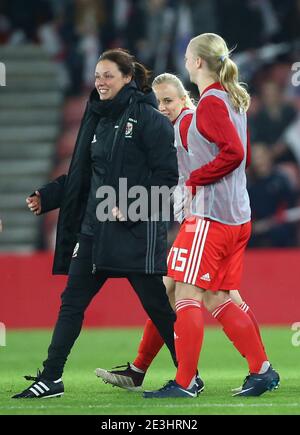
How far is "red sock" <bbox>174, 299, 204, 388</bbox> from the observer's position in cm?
716

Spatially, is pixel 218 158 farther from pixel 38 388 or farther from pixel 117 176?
pixel 38 388

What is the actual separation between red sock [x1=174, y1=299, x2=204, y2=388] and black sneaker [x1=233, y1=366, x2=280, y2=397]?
1.33ft

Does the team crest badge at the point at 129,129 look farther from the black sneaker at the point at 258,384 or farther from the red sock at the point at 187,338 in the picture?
the black sneaker at the point at 258,384

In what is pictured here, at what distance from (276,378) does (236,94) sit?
172 centimetres

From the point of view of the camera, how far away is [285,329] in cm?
1358

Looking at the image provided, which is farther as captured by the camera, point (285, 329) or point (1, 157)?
point (1, 157)

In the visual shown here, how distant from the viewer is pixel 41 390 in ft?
24.0

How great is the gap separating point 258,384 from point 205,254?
87 cm

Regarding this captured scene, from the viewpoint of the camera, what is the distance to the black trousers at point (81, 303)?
7375mm

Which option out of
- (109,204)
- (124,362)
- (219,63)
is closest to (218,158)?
(219,63)

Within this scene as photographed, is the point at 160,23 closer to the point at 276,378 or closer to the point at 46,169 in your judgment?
the point at 46,169

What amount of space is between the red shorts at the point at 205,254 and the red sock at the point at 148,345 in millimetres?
807

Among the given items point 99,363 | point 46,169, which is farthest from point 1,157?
point 99,363

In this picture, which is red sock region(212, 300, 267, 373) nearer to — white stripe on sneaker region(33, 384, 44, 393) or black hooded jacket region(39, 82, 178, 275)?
black hooded jacket region(39, 82, 178, 275)
